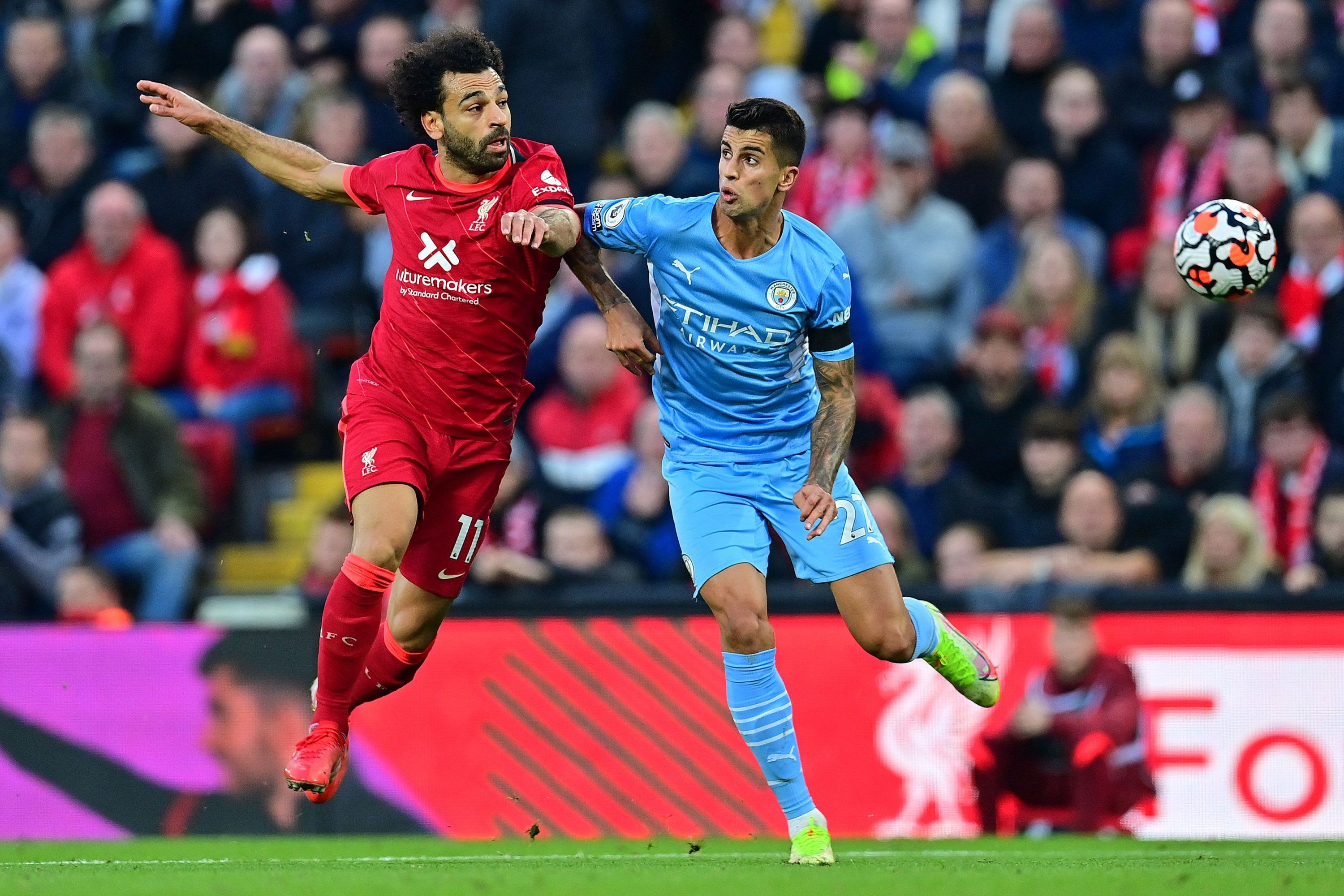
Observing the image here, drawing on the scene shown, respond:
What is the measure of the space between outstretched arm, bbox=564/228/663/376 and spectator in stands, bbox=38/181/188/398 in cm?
623

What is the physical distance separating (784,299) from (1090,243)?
542 centimetres

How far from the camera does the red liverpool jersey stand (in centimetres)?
819

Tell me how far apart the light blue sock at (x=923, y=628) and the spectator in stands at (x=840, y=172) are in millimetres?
5297

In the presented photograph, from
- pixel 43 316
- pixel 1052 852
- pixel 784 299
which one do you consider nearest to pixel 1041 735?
pixel 1052 852

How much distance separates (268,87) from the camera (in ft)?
48.6

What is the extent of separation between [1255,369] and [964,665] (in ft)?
13.2

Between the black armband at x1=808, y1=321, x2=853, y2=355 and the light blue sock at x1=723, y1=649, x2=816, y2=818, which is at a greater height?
the black armband at x1=808, y1=321, x2=853, y2=355

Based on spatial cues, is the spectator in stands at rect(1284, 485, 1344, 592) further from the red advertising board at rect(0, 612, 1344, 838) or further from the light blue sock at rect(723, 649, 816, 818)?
the light blue sock at rect(723, 649, 816, 818)

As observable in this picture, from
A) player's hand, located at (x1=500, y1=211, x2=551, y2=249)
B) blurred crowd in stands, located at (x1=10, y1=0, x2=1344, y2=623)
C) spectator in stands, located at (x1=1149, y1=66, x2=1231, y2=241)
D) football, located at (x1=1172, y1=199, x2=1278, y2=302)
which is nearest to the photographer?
player's hand, located at (x1=500, y1=211, x2=551, y2=249)

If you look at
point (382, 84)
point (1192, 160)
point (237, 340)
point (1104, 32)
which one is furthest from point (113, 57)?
point (1192, 160)

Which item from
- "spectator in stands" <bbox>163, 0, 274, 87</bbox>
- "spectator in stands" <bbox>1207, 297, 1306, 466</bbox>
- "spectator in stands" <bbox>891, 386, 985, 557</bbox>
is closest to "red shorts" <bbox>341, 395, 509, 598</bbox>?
"spectator in stands" <bbox>891, 386, 985, 557</bbox>

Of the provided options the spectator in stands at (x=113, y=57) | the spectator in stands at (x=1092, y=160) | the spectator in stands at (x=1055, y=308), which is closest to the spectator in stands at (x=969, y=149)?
the spectator in stands at (x=1092, y=160)

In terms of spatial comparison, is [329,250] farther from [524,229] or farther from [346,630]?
[524,229]

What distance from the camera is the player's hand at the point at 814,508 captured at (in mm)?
7824
